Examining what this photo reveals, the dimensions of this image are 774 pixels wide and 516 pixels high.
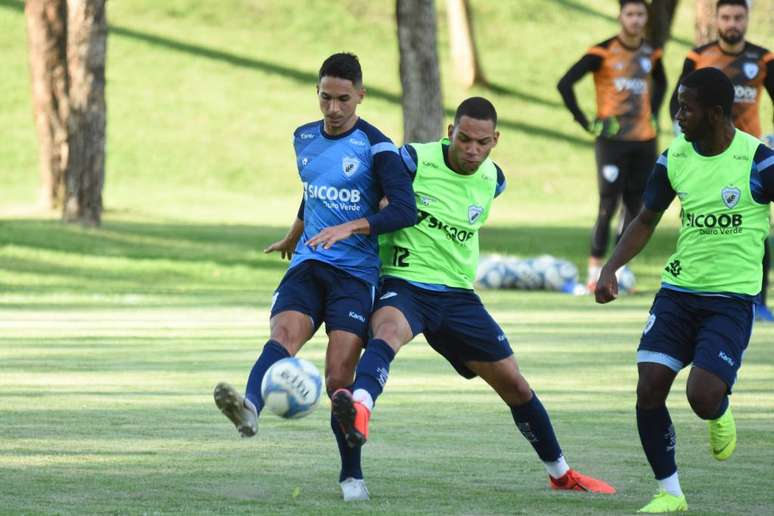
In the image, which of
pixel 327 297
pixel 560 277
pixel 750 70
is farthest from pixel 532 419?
pixel 560 277

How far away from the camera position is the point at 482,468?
8.22 metres

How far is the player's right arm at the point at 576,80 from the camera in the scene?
1736 centimetres

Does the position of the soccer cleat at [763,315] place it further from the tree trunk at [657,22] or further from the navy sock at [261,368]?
the tree trunk at [657,22]

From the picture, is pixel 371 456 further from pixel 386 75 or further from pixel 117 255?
pixel 386 75

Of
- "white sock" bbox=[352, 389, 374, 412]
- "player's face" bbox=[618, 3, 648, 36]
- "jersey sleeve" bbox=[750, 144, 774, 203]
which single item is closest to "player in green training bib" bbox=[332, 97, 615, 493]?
"white sock" bbox=[352, 389, 374, 412]

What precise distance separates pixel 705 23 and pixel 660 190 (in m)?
A: 17.6

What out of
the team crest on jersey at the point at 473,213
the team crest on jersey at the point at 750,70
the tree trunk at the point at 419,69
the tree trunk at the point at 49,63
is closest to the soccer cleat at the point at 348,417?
the team crest on jersey at the point at 473,213

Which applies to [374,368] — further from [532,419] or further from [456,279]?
[532,419]

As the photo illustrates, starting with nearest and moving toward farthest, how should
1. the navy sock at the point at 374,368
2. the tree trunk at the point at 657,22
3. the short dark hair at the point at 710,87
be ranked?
the navy sock at the point at 374,368 → the short dark hair at the point at 710,87 → the tree trunk at the point at 657,22

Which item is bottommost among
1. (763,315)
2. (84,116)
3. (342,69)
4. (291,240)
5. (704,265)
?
(763,315)

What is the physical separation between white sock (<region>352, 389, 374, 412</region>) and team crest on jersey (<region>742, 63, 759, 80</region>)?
9.27m

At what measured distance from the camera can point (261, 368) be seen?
7.32 m

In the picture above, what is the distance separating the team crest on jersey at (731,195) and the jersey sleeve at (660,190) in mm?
270

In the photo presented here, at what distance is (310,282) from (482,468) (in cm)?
126
